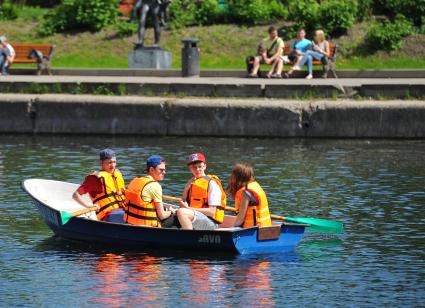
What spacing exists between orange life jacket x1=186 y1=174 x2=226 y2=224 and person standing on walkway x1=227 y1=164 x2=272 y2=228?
226 millimetres

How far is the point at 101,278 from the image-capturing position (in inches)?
619

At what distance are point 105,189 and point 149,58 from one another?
17.5 meters

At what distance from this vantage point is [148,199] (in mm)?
17031

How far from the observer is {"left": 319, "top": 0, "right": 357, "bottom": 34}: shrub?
36906 millimetres

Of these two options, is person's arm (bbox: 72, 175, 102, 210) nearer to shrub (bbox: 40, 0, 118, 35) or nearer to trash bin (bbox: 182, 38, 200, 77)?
trash bin (bbox: 182, 38, 200, 77)

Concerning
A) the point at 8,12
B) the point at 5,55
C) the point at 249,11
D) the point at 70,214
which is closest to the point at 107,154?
the point at 70,214

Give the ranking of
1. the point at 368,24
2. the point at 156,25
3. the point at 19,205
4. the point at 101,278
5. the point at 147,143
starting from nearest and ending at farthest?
1. the point at 101,278
2. the point at 19,205
3. the point at 147,143
4. the point at 156,25
5. the point at 368,24

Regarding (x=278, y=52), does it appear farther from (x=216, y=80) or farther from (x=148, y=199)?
(x=148, y=199)

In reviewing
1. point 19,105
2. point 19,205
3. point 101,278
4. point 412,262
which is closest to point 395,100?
point 19,105

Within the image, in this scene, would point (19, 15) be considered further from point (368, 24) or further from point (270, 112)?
point (270, 112)

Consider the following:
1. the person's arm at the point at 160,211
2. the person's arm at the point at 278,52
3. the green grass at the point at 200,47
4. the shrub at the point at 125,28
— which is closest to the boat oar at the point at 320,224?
the person's arm at the point at 160,211

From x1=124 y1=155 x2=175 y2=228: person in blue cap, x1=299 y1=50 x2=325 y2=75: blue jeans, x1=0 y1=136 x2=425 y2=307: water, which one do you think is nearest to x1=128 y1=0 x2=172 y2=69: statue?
x1=299 y1=50 x2=325 y2=75: blue jeans

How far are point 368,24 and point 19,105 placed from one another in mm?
11897

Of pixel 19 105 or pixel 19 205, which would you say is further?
pixel 19 105
